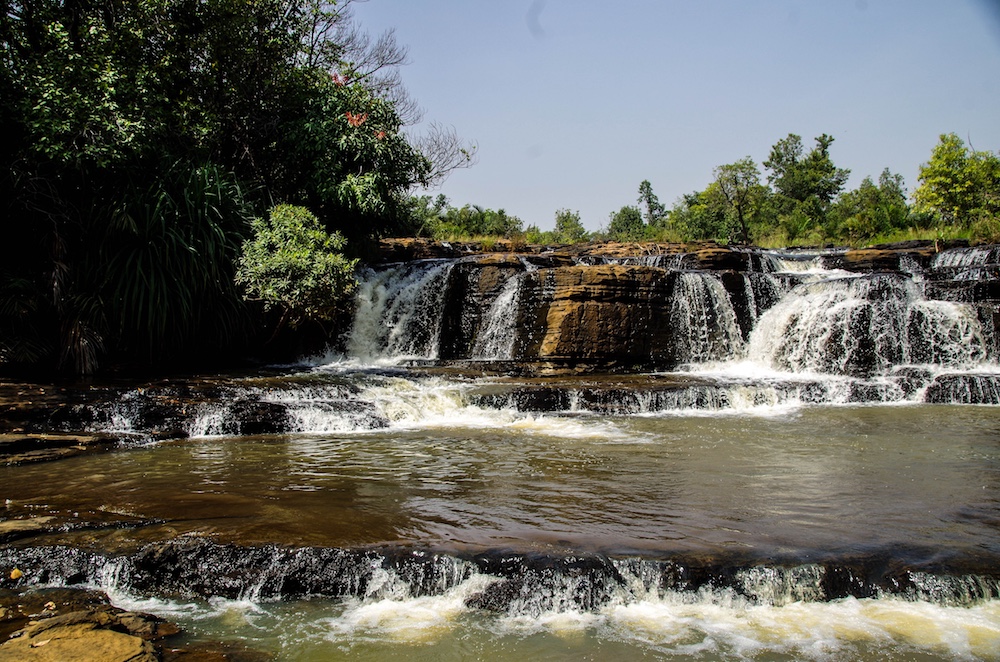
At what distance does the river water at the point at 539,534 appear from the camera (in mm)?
3186

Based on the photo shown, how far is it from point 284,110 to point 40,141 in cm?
544

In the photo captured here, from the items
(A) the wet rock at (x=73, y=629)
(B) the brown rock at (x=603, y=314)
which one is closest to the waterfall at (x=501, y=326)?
(B) the brown rock at (x=603, y=314)

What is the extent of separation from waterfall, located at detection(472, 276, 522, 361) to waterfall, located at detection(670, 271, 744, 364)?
2.83 m

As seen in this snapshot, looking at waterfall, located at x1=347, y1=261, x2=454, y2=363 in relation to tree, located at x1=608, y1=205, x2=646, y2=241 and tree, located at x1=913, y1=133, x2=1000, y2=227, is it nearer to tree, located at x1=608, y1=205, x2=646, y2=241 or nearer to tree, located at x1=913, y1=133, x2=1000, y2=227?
tree, located at x1=913, y1=133, x2=1000, y2=227

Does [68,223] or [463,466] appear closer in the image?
[463,466]

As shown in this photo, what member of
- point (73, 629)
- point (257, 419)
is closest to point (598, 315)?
point (257, 419)

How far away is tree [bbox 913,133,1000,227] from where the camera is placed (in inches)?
995

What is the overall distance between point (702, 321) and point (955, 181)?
63.3 ft

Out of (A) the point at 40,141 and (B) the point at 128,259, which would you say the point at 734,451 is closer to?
(B) the point at 128,259

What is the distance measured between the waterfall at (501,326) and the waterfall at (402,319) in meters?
0.99

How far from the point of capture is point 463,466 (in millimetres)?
6012

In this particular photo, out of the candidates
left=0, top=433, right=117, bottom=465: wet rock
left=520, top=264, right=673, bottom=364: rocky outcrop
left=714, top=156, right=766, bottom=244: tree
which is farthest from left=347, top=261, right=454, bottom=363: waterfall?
left=714, top=156, right=766, bottom=244: tree

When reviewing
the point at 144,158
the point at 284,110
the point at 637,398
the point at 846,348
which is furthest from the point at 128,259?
the point at 846,348

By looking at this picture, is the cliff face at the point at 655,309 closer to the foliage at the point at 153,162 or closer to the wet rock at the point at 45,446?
the foliage at the point at 153,162
